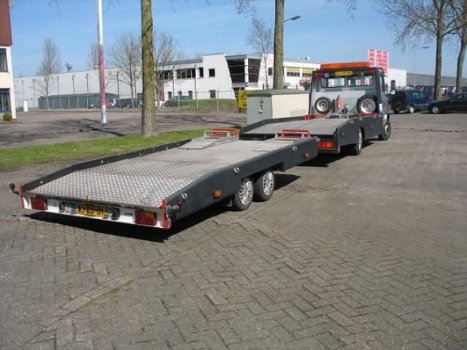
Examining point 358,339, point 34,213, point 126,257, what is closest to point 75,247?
point 126,257

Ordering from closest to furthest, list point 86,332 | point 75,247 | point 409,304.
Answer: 1. point 86,332
2. point 409,304
3. point 75,247

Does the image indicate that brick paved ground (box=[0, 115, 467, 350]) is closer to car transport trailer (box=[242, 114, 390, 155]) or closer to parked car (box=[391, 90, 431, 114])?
car transport trailer (box=[242, 114, 390, 155])

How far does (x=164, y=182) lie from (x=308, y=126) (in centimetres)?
643

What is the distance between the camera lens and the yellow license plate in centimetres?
585

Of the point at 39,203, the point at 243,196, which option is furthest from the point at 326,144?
the point at 39,203

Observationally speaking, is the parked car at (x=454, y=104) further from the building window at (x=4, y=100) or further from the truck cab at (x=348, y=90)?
the building window at (x=4, y=100)

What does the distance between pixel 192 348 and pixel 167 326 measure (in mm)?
385

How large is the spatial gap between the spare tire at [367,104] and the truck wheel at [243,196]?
826 cm

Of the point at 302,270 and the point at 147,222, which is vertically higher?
the point at 147,222

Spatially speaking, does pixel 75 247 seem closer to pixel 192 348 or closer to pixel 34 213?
pixel 34 213

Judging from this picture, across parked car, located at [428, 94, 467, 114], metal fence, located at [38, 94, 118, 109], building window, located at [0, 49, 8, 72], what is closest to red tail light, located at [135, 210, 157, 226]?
parked car, located at [428, 94, 467, 114]

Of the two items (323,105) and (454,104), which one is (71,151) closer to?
(323,105)

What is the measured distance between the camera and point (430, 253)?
5.52m

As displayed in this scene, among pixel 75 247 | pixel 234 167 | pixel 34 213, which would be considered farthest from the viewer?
pixel 34 213
